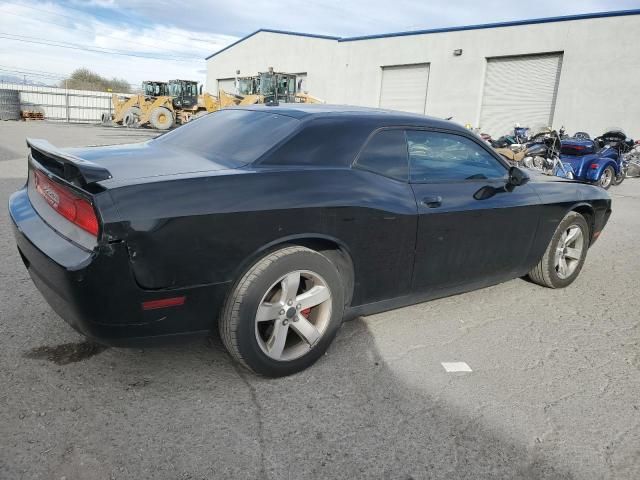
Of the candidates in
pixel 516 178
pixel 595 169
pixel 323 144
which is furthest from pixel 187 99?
pixel 323 144

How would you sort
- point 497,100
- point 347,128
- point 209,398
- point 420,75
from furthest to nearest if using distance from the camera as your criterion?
point 420,75 < point 497,100 < point 347,128 < point 209,398

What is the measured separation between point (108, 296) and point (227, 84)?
41.3 metres

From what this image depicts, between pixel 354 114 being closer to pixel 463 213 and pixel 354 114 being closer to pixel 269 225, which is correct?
pixel 463 213

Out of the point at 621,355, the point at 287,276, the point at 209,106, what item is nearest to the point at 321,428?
the point at 287,276

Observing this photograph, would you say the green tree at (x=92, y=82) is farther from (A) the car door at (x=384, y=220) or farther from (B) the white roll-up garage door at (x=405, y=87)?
(A) the car door at (x=384, y=220)

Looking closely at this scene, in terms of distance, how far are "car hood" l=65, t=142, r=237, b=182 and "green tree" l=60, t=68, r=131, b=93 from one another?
59621 millimetres

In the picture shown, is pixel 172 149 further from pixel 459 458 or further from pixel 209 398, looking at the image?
pixel 459 458

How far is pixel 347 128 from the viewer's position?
306cm

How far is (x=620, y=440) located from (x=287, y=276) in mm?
1817

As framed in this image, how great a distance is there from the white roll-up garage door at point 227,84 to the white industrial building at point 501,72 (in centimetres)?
977

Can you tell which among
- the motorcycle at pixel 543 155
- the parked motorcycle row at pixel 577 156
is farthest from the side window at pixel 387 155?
the motorcycle at pixel 543 155

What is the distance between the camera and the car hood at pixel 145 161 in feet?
8.32

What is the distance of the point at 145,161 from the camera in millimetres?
2824

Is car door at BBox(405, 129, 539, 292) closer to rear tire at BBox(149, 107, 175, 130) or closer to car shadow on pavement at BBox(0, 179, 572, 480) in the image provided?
car shadow on pavement at BBox(0, 179, 572, 480)
